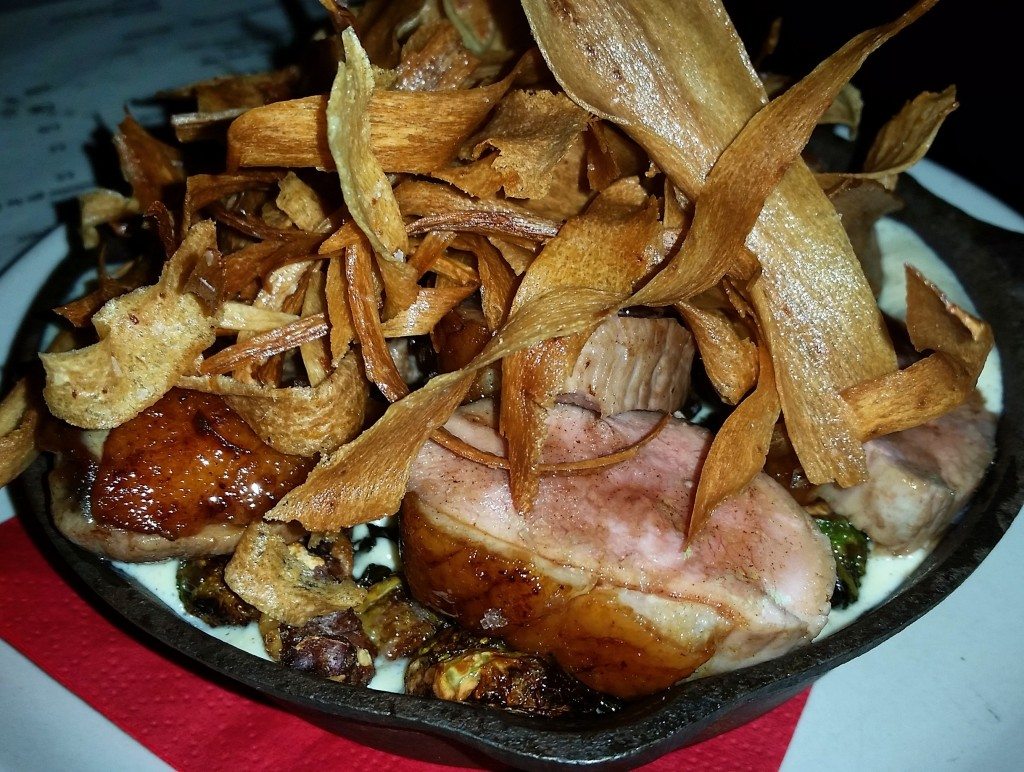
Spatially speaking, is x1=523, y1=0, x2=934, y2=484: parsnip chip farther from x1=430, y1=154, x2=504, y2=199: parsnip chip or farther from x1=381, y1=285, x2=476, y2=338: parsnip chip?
x1=381, y1=285, x2=476, y2=338: parsnip chip

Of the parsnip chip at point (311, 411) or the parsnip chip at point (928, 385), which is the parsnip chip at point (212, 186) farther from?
the parsnip chip at point (928, 385)

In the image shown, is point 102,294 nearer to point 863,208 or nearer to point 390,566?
point 390,566

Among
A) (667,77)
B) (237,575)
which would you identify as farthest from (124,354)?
(667,77)

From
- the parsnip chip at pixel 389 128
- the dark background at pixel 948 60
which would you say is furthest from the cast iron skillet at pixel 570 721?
the dark background at pixel 948 60

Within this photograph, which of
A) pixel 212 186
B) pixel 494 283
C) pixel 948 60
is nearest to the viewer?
pixel 494 283

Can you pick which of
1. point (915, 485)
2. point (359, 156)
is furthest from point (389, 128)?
point (915, 485)

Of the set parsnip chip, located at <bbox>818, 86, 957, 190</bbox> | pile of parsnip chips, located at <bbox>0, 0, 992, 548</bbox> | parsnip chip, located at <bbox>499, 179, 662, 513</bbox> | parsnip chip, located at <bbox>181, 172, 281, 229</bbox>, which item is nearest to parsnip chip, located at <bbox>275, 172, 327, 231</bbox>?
pile of parsnip chips, located at <bbox>0, 0, 992, 548</bbox>
